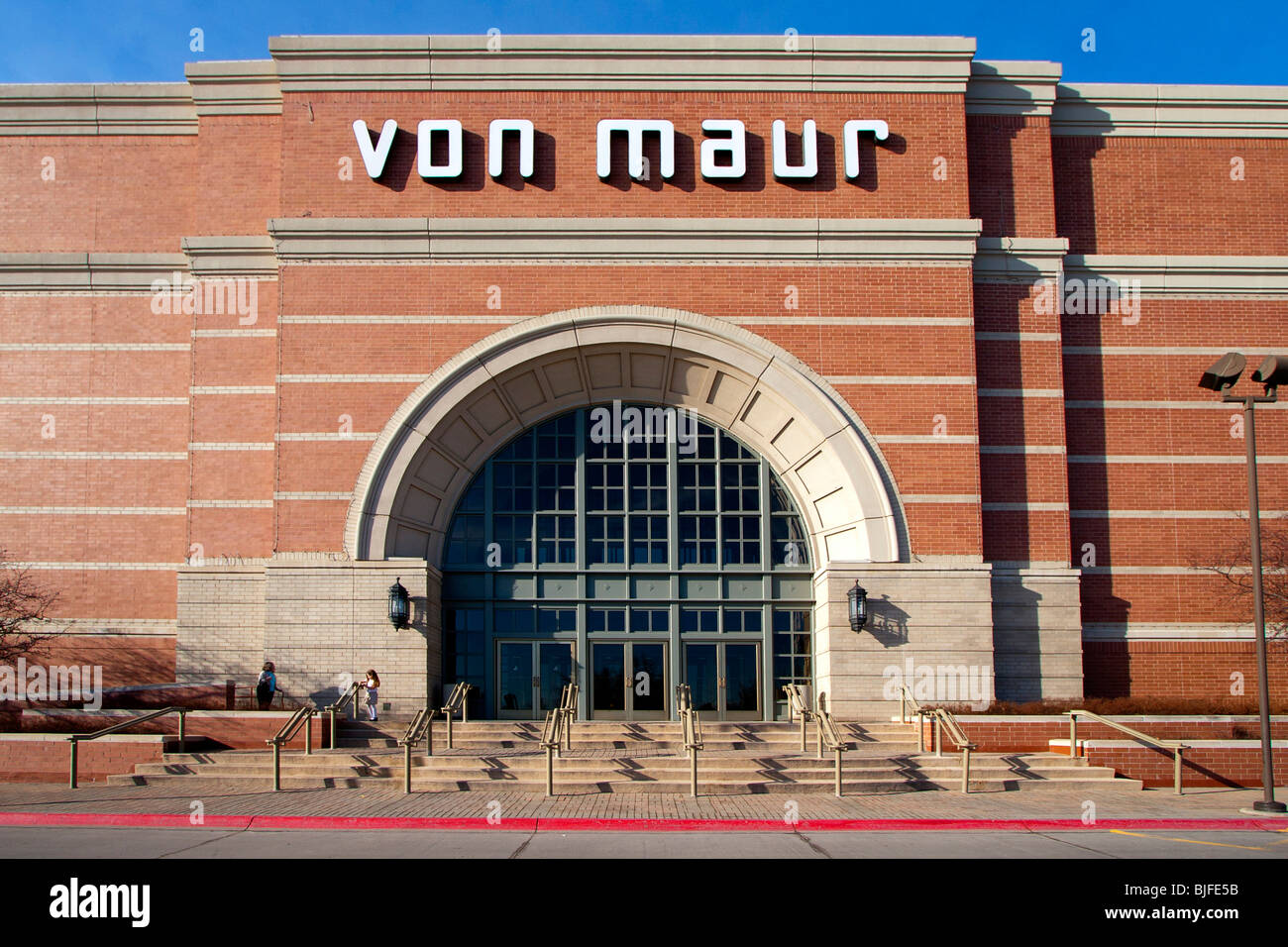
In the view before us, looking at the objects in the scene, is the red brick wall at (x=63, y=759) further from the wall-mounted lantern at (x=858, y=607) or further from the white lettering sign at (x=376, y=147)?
the wall-mounted lantern at (x=858, y=607)

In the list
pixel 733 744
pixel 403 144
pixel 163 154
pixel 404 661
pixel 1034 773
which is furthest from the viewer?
pixel 163 154

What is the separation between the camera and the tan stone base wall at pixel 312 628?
71.1 feet

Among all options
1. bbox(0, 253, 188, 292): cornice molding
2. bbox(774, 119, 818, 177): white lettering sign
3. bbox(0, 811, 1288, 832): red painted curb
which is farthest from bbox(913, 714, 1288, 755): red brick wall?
bbox(0, 253, 188, 292): cornice molding

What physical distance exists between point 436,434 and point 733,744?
805 centimetres

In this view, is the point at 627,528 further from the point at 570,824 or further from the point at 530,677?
the point at 570,824

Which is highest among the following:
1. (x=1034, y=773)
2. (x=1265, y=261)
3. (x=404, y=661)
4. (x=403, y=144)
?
(x=403, y=144)

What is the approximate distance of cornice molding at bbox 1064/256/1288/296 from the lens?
80.7ft

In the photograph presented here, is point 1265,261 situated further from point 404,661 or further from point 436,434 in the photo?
point 404,661

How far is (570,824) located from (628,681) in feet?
32.1

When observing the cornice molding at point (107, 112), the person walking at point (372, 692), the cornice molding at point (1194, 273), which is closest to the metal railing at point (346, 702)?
the person walking at point (372, 692)

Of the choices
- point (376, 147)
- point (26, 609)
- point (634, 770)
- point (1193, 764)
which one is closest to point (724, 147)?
point (376, 147)

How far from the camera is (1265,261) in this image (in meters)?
24.6

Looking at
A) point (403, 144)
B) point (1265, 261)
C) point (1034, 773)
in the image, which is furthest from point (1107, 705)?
point (403, 144)

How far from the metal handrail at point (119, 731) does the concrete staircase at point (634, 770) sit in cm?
61
